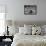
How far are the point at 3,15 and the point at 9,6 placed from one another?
0.45 metres

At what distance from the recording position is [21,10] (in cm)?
489

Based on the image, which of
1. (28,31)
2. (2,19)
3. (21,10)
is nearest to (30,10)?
(21,10)

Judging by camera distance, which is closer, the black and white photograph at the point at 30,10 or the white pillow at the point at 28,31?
the white pillow at the point at 28,31

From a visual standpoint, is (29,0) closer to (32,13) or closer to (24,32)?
(32,13)

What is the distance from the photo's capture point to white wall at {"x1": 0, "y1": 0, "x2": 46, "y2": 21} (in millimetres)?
4859

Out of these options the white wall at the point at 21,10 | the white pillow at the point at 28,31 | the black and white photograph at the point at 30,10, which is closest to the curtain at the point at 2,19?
the white wall at the point at 21,10

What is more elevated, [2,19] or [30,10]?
[30,10]

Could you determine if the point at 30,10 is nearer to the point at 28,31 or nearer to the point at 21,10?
the point at 21,10

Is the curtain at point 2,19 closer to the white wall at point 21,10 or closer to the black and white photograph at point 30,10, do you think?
the white wall at point 21,10

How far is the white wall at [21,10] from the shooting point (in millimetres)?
4859

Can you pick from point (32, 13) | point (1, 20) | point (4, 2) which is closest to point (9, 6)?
point (4, 2)

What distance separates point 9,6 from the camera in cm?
485

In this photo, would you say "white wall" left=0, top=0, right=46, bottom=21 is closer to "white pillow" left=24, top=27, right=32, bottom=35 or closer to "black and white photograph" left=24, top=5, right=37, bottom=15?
"black and white photograph" left=24, top=5, right=37, bottom=15

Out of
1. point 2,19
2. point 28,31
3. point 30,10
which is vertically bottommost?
point 28,31
